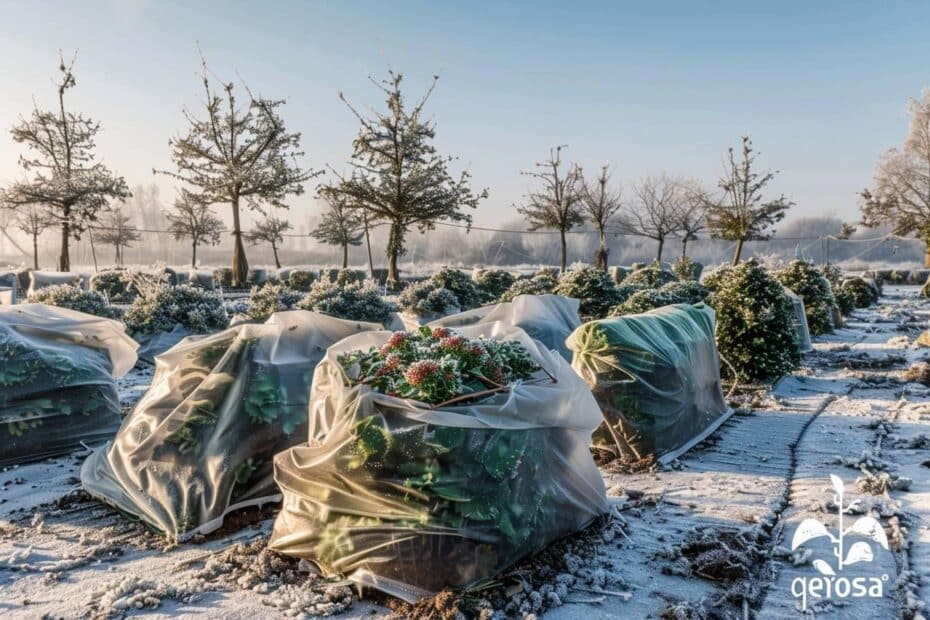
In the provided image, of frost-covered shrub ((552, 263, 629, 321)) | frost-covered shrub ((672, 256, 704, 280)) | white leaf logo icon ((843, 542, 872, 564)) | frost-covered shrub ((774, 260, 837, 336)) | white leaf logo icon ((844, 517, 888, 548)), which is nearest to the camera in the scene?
white leaf logo icon ((843, 542, 872, 564))

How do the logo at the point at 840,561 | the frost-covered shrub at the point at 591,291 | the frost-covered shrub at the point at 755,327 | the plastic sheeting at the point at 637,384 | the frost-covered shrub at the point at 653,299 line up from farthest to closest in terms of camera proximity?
the frost-covered shrub at the point at 591,291 < the frost-covered shrub at the point at 653,299 < the frost-covered shrub at the point at 755,327 < the plastic sheeting at the point at 637,384 < the logo at the point at 840,561

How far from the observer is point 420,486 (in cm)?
290

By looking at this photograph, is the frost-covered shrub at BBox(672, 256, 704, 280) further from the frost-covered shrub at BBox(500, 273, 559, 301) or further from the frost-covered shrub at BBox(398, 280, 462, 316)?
the frost-covered shrub at BBox(398, 280, 462, 316)

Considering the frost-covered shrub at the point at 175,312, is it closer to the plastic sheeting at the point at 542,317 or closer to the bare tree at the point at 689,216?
the plastic sheeting at the point at 542,317

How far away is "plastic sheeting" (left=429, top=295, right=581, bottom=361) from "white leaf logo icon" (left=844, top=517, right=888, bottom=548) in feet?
9.67

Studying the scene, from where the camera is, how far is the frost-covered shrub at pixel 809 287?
1328cm

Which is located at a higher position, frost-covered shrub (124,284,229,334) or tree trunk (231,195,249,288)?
tree trunk (231,195,249,288)

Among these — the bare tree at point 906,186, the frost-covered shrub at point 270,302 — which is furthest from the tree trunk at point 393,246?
the bare tree at point 906,186

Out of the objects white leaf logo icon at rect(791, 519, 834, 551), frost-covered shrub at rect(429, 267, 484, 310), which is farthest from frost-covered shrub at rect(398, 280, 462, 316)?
white leaf logo icon at rect(791, 519, 834, 551)

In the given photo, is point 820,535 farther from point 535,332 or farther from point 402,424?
point 535,332

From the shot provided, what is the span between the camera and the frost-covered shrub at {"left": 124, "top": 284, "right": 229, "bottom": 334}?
10133 mm

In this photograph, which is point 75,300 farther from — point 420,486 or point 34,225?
point 34,225

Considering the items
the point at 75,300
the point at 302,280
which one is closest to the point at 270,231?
the point at 302,280

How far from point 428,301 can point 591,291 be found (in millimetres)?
3214
